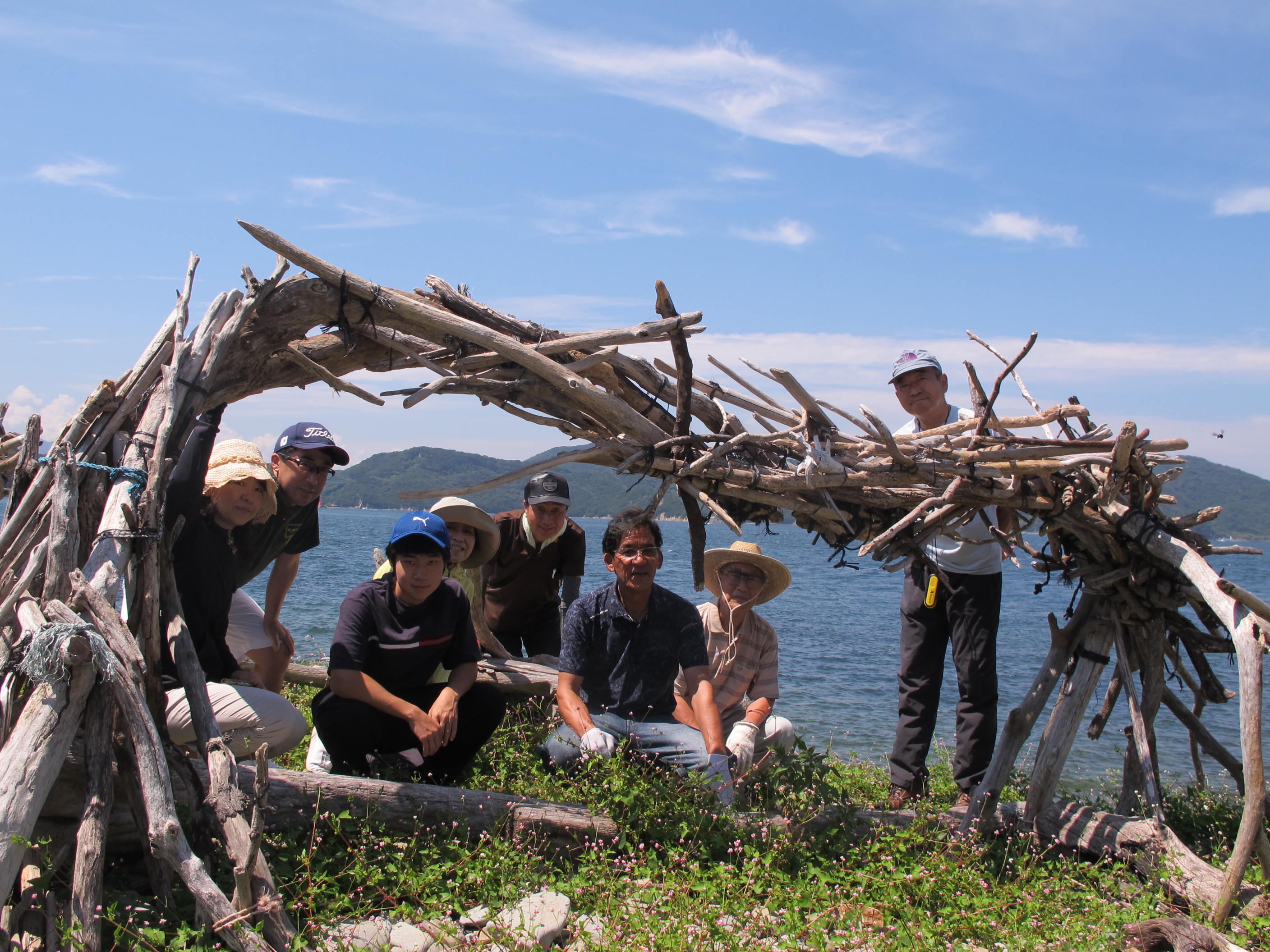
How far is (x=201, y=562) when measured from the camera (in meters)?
4.38

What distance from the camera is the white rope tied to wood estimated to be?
122 inches

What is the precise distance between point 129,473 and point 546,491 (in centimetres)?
286

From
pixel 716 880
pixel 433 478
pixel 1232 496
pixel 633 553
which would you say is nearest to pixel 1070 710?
pixel 716 880

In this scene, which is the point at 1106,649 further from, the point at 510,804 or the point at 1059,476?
the point at 510,804

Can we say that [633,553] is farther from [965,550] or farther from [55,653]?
[55,653]

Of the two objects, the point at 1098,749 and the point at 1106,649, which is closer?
the point at 1106,649

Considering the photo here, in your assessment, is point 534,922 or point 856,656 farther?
point 856,656

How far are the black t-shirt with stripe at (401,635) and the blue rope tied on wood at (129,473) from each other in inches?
48.9

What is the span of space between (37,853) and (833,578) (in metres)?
42.5

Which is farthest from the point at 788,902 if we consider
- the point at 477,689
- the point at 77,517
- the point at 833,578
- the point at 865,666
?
the point at 833,578

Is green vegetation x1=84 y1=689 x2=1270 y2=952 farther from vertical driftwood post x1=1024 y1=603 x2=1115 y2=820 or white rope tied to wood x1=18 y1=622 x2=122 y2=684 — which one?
white rope tied to wood x1=18 y1=622 x2=122 y2=684

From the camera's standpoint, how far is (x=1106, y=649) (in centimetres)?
494

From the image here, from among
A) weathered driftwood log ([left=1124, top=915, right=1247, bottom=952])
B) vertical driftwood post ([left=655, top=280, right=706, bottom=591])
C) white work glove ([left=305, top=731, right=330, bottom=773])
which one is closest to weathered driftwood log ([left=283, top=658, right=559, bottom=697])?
white work glove ([left=305, top=731, right=330, bottom=773])

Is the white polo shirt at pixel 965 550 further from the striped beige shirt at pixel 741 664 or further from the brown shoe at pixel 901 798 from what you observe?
the brown shoe at pixel 901 798
